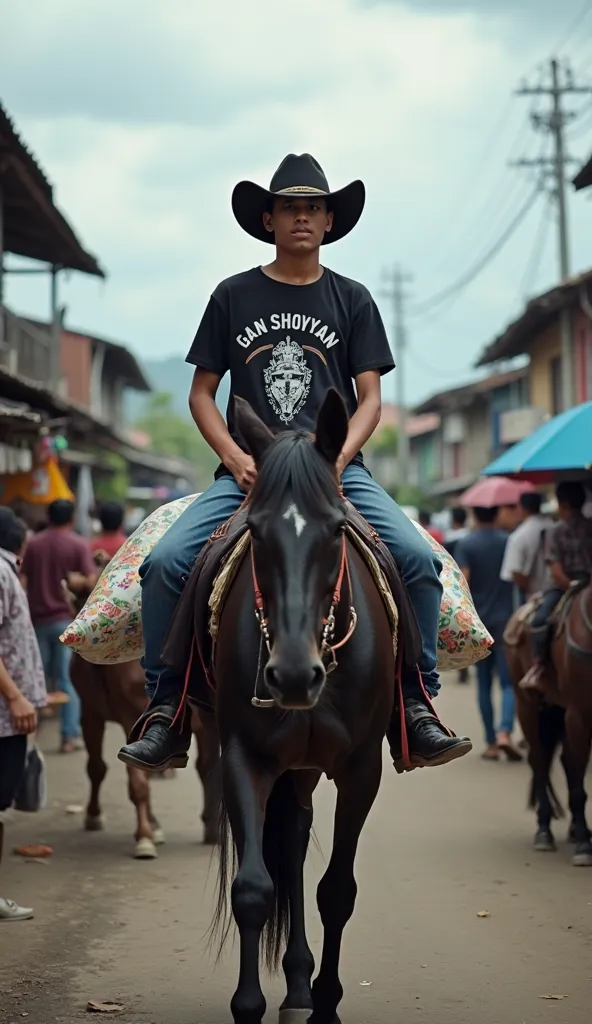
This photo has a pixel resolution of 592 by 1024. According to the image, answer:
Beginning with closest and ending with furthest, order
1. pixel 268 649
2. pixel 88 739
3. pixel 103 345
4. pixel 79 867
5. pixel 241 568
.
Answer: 1. pixel 268 649
2. pixel 241 568
3. pixel 79 867
4. pixel 88 739
5. pixel 103 345

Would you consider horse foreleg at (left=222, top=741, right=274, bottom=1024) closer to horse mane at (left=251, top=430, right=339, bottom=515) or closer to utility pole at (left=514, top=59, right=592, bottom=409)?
horse mane at (left=251, top=430, right=339, bottom=515)

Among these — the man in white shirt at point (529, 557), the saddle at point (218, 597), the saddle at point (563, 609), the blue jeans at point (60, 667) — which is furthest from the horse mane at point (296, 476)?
the blue jeans at point (60, 667)

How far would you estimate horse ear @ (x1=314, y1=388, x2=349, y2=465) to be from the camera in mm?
5164

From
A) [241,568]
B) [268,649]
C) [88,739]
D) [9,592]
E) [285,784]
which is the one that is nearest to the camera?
[268,649]

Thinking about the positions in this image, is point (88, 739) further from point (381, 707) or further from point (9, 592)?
point (381, 707)

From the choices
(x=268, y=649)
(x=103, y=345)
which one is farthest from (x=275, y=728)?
(x=103, y=345)

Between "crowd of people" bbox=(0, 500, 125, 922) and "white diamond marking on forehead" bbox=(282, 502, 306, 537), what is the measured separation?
352 cm

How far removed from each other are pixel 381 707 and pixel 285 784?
2.54ft

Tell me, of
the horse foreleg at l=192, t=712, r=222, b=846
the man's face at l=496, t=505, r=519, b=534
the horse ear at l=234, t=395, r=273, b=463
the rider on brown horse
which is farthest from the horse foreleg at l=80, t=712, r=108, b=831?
the man's face at l=496, t=505, r=519, b=534

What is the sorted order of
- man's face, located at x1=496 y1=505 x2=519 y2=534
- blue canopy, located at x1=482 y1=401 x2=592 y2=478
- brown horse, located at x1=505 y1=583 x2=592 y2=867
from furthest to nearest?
man's face, located at x1=496 y1=505 x2=519 y2=534
blue canopy, located at x1=482 y1=401 x2=592 y2=478
brown horse, located at x1=505 y1=583 x2=592 y2=867

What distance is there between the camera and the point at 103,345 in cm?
4316

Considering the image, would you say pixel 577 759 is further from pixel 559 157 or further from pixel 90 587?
pixel 559 157

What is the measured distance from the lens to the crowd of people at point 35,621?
26.7 ft

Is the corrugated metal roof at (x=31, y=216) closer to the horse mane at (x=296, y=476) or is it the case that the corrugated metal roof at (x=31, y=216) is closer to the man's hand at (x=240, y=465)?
the man's hand at (x=240, y=465)
